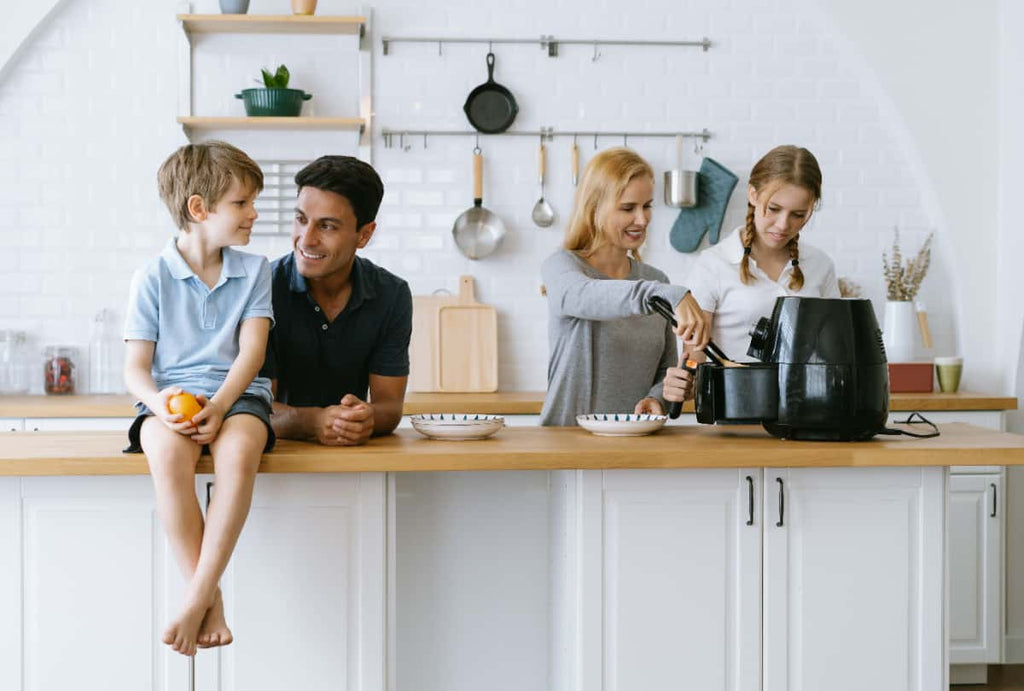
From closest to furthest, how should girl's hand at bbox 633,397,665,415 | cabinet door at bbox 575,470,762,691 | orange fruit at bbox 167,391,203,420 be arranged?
orange fruit at bbox 167,391,203,420, cabinet door at bbox 575,470,762,691, girl's hand at bbox 633,397,665,415

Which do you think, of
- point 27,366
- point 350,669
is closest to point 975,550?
point 350,669

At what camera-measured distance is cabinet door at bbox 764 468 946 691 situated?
2.41 m

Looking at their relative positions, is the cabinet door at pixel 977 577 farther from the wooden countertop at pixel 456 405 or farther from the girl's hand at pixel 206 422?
the girl's hand at pixel 206 422

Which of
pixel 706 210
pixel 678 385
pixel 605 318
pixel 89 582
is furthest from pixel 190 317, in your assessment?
pixel 706 210

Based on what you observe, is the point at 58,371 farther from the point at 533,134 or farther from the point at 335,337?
the point at 335,337

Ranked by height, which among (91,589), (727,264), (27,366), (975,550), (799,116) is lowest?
(975,550)

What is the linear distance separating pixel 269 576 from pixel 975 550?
2.77m

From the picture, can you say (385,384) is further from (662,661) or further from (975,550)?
(975,550)

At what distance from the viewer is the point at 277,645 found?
2312mm

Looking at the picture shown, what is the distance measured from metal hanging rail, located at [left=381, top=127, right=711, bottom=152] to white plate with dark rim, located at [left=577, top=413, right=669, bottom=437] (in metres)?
2.22

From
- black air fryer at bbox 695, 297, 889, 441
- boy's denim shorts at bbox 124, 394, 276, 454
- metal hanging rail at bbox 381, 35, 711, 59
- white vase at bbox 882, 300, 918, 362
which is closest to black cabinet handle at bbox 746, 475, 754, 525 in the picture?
black air fryer at bbox 695, 297, 889, 441

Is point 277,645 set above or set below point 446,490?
below

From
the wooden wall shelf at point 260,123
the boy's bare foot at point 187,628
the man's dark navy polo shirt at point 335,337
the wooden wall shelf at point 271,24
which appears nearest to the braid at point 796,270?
the man's dark navy polo shirt at point 335,337

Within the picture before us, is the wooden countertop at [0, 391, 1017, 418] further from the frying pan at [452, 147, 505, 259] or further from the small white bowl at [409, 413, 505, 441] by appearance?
the small white bowl at [409, 413, 505, 441]
